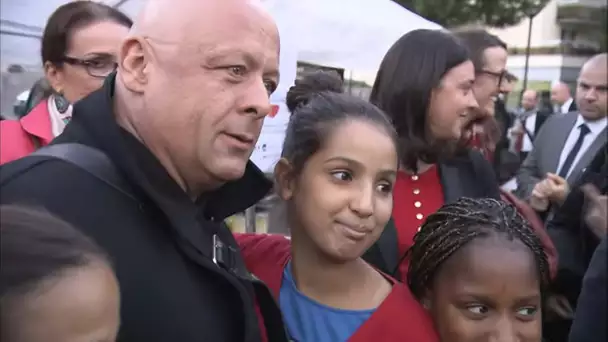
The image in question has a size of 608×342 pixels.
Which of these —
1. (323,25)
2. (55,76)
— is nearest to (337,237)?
(55,76)

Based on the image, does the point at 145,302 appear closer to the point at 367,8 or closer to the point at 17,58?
the point at 367,8

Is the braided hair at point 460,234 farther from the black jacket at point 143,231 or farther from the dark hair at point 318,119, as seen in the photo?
the black jacket at point 143,231

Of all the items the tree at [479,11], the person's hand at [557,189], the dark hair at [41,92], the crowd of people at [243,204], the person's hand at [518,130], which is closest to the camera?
the crowd of people at [243,204]

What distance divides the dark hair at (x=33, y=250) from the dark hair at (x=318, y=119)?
0.87 metres

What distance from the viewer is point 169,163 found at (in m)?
1.44

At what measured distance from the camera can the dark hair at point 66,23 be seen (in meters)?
2.68

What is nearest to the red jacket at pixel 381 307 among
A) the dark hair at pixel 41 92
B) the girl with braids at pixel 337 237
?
the girl with braids at pixel 337 237

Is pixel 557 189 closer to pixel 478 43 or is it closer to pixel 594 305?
pixel 478 43

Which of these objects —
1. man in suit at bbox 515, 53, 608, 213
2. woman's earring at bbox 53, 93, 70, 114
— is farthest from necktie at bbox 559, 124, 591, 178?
woman's earring at bbox 53, 93, 70, 114

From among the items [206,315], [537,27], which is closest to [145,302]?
[206,315]

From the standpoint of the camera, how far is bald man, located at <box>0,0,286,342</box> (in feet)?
4.08

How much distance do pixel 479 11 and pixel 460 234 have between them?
54.9 feet

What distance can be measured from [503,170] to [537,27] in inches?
1113

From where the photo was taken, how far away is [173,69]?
138 cm
